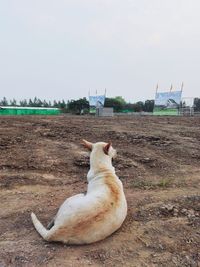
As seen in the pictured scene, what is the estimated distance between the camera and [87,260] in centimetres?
398

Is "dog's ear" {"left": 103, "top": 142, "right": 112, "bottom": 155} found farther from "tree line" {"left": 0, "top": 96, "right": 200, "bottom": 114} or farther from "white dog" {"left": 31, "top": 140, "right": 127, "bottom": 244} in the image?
"tree line" {"left": 0, "top": 96, "right": 200, "bottom": 114}

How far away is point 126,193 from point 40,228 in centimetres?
188

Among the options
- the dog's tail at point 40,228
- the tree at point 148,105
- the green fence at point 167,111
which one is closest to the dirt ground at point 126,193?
the dog's tail at point 40,228

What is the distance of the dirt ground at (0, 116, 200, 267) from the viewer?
4.11 meters

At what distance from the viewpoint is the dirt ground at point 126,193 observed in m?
4.11

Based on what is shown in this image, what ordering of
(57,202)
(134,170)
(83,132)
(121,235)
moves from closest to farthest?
(121,235) → (57,202) → (134,170) → (83,132)

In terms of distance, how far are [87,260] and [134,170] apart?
389 centimetres

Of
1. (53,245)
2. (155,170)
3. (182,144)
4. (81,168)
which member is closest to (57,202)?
(53,245)

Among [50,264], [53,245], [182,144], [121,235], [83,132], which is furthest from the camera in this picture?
[83,132]

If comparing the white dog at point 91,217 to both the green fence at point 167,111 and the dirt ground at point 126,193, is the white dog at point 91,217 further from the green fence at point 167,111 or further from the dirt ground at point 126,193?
the green fence at point 167,111

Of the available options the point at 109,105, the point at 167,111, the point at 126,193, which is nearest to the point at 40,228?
the point at 126,193

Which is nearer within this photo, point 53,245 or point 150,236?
point 53,245

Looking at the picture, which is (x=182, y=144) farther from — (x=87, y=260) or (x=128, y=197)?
(x=87, y=260)

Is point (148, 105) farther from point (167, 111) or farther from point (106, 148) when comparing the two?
point (106, 148)
